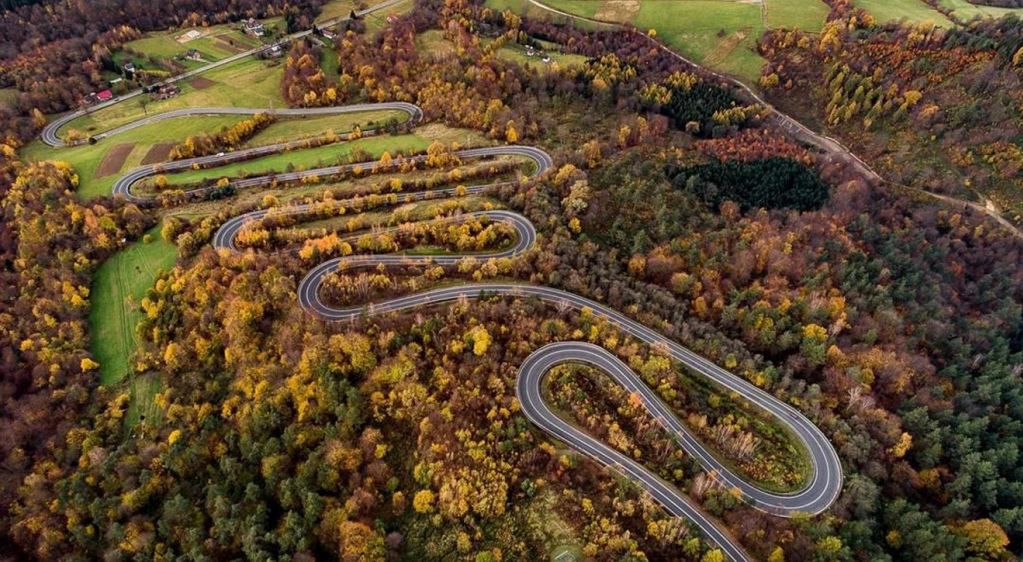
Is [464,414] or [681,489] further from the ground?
[464,414]

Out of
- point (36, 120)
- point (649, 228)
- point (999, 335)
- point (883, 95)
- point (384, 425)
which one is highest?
point (36, 120)

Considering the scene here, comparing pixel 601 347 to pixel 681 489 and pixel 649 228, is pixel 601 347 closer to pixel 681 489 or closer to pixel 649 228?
pixel 681 489

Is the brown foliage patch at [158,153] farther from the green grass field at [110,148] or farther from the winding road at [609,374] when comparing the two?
the winding road at [609,374]

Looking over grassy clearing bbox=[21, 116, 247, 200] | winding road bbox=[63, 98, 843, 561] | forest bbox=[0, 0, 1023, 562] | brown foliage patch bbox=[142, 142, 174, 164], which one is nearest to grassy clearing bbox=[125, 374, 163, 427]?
forest bbox=[0, 0, 1023, 562]

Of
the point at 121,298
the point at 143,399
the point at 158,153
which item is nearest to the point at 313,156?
the point at 158,153

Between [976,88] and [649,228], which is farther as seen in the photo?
[976,88]

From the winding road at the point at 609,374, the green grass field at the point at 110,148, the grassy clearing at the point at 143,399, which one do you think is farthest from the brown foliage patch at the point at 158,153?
the grassy clearing at the point at 143,399

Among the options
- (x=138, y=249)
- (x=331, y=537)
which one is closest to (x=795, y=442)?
(x=331, y=537)

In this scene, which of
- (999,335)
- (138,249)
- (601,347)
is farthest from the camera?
(138,249)
